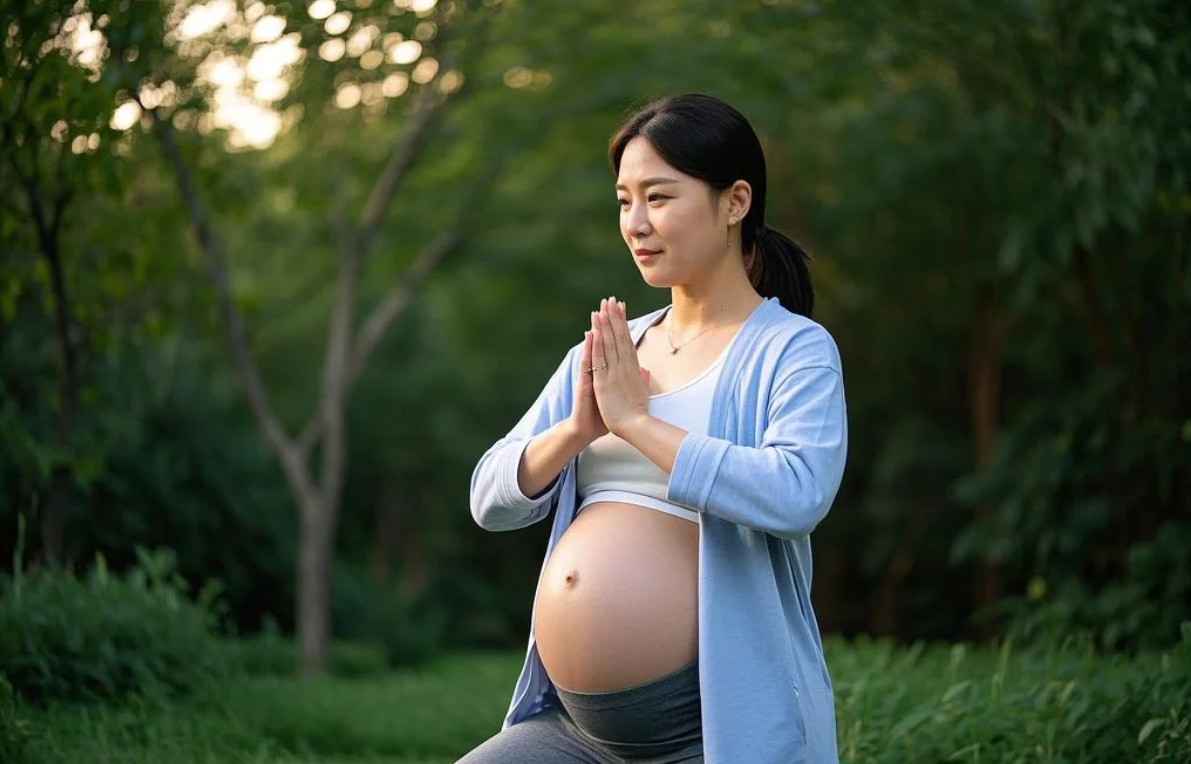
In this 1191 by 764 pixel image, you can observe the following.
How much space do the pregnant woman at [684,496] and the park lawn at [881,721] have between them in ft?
5.06

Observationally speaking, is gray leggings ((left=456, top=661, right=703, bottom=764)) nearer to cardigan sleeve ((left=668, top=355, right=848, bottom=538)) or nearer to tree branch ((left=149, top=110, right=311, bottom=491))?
cardigan sleeve ((left=668, top=355, right=848, bottom=538))

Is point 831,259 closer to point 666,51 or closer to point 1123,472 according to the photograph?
point 666,51

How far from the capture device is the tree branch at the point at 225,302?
19.7ft

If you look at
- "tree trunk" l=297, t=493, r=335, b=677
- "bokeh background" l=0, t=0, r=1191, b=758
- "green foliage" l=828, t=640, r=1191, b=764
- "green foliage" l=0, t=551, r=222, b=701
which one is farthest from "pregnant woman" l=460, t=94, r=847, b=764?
"tree trunk" l=297, t=493, r=335, b=677

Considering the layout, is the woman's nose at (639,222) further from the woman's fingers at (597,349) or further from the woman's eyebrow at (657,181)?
the woman's fingers at (597,349)

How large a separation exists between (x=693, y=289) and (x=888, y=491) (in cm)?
953

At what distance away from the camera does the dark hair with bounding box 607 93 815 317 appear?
7.40ft

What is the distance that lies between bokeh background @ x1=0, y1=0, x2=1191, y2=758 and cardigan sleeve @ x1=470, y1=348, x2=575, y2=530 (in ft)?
2.11

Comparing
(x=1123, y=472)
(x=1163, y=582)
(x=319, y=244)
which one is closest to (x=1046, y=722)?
(x=1163, y=582)

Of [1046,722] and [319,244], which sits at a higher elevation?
[1046,722]

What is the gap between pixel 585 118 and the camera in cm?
945

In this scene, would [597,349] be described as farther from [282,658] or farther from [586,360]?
[282,658]

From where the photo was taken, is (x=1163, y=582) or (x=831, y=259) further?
(x=831, y=259)

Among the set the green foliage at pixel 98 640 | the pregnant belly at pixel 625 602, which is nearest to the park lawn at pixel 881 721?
the green foliage at pixel 98 640
